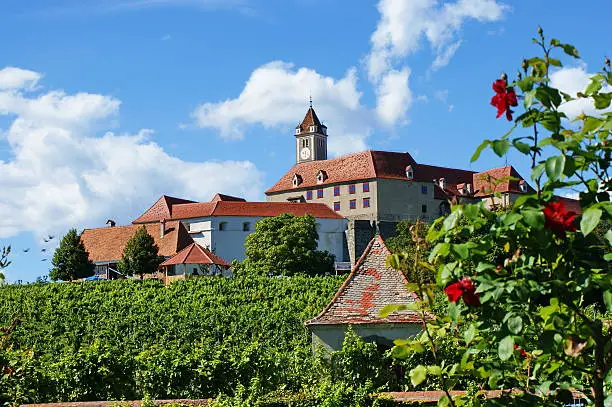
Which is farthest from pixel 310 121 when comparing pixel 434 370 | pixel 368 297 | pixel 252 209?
pixel 434 370

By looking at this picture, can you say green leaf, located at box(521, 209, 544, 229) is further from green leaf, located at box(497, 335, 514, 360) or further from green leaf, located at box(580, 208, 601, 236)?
green leaf, located at box(497, 335, 514, 360)

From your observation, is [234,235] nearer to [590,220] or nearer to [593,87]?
[593,87]

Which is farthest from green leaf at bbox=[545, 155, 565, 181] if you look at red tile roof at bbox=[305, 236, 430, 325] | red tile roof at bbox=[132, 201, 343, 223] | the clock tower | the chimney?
the clock tower

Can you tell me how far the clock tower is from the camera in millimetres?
130125

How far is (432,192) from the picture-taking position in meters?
90.3

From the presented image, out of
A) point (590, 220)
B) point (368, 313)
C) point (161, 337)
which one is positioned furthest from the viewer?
point (161, 337)

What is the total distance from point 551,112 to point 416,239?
3.98 ft

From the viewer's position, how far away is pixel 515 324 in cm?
367

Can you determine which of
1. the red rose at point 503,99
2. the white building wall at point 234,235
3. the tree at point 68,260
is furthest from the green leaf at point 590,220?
the white building wall at point 234,235

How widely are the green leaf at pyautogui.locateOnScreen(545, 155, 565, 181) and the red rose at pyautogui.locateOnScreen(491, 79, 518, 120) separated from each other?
48cm

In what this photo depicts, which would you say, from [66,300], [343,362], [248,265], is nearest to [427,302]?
[343,362]

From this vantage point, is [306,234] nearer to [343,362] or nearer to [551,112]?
[343,362]

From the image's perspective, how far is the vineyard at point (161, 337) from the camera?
1591 cm

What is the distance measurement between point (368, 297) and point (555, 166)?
1484cm
